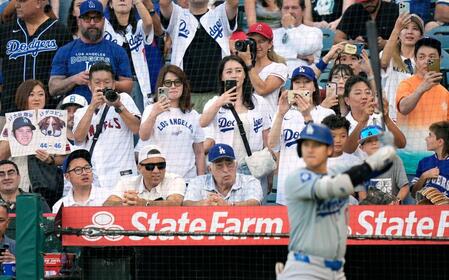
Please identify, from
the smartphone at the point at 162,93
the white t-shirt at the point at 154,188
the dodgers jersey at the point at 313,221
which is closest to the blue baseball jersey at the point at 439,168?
the white t-shirt at the point at 154,188

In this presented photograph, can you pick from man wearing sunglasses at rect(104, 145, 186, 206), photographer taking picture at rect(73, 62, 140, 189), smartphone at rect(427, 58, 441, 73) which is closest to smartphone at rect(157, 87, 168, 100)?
photographer taking picture at rect(73, 62, 140, 189)

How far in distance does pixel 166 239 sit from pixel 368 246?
66.9 inches

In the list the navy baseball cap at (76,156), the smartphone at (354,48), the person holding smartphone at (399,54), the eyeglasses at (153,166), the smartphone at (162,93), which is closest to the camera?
the eyeglasses at (153,166)

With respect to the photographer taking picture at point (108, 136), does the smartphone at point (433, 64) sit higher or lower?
higher

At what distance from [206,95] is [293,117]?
143 centimetres

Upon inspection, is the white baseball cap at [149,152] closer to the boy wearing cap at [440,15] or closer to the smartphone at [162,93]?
the smartphone at [162,93]

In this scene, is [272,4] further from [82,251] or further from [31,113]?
[82,251]

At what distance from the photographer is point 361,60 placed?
11.3 m

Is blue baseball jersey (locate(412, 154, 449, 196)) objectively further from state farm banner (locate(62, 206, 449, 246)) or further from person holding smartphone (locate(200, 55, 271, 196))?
person holding smartphone (locate(200, 55, 271, 196))

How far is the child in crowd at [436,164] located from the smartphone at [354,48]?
1.23 metres

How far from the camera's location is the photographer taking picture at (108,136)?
10.7 metres

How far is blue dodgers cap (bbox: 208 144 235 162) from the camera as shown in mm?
9930

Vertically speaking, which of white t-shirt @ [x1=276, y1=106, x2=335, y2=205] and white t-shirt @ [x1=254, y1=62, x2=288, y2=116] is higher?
white t-shirt @ [x1=254, y1=62, x2=288, y2=116]

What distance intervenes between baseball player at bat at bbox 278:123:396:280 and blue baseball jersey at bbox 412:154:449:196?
253 centimetres
